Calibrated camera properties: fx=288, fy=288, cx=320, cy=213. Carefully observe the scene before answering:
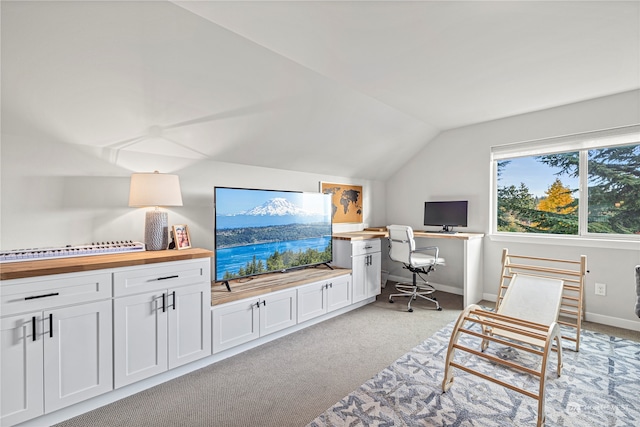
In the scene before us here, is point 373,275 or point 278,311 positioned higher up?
point 373,275

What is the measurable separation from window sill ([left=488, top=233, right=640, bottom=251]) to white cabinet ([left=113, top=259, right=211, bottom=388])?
3.75 m

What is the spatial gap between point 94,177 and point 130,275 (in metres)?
0.96

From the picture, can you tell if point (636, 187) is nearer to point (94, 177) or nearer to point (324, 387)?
point (324, 387)

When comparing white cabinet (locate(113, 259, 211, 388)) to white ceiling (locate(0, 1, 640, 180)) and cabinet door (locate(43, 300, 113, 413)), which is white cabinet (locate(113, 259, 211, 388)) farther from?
white ceiling (locate(0, 1, 640, 180))

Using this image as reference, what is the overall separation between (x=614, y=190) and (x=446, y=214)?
178cm

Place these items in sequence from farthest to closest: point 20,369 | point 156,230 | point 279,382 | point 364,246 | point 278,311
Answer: point 364,246
point 278,311
point 156,230
point 279,382
point 20,369

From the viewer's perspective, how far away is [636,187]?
121 inches

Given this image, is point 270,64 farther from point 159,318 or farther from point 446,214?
point 446,214

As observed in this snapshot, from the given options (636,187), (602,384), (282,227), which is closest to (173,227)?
(282,227)

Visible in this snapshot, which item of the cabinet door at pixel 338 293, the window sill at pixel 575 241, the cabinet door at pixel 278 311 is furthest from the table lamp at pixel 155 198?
the window sill at pixel 575 241

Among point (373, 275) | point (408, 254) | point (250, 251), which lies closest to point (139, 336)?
point (250, 251)

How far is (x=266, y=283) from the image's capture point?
2.76m

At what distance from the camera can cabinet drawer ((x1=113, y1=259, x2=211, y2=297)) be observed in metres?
1.88

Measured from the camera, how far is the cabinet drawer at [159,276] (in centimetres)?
188
